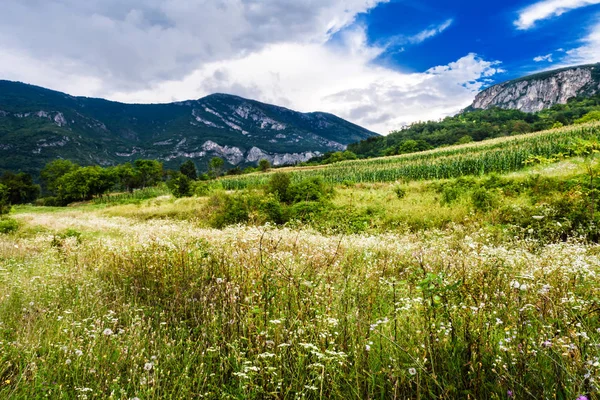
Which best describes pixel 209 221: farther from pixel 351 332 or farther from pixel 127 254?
pixel 351 332

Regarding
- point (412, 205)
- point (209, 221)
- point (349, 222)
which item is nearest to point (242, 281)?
point (349, 222)

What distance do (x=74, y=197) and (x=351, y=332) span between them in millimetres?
84166

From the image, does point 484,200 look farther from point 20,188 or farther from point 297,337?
point 20,188

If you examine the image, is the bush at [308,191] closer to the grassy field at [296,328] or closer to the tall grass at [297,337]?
the grassy field at [296,328]

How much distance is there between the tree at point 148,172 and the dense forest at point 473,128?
57886 mm

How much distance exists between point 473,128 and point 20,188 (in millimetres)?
138564

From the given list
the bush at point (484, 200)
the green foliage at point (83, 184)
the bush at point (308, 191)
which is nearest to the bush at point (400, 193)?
the bush at point (308, 191)

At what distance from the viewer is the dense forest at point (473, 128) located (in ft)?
303

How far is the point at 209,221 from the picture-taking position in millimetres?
21281

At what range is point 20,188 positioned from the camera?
7275 cm

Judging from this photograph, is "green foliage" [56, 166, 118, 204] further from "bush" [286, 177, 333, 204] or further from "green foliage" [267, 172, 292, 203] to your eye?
"bush" [286, 177, 333, 204]

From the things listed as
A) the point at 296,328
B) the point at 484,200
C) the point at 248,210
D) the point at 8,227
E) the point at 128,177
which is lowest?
the point at 248,210

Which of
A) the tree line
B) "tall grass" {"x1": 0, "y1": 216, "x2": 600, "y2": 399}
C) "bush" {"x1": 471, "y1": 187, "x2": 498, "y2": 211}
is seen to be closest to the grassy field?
"tall grass" {"x1": 0, "y1": 216, "x2": 600, "y2": 399}

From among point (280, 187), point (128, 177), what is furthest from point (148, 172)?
point (280, 187)
